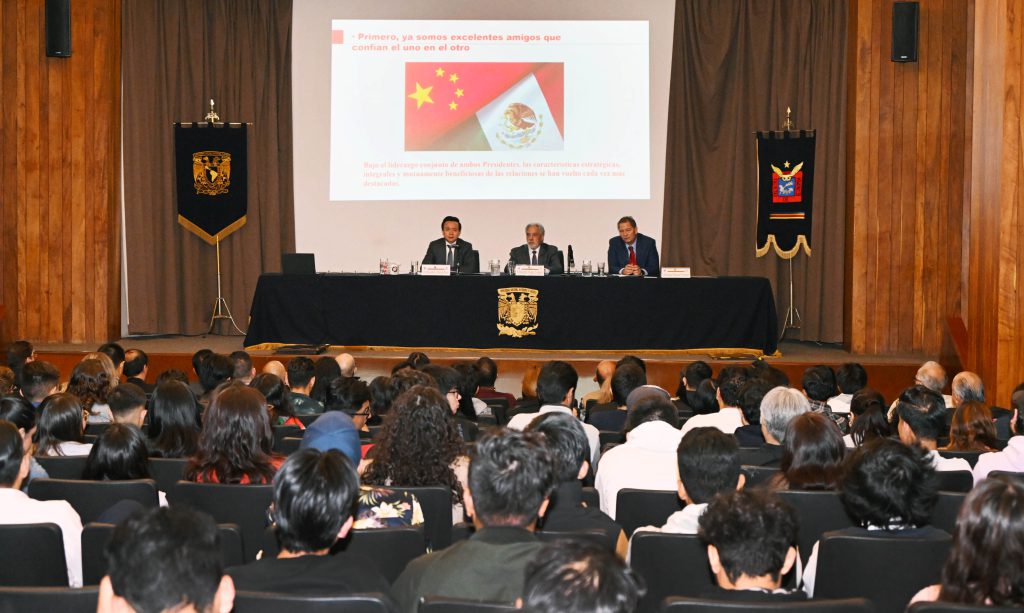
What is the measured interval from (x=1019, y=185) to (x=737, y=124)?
12.5 feet

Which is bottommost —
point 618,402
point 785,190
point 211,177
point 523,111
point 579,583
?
point 618,402

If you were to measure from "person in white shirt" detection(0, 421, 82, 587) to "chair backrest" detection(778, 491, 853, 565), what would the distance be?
6.25 feet

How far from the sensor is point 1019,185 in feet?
23.4

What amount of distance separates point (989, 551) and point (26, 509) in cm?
227

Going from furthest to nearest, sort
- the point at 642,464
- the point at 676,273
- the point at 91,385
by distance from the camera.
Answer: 1. the point at 676,273
2. the point at 91,385
3. the point at 642,464

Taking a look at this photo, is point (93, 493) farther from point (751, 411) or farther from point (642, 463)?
point (751, 411)

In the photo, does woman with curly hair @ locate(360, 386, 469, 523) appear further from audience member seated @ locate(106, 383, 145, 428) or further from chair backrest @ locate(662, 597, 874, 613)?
chair backrest @ locate(662, 597, 874, 613)

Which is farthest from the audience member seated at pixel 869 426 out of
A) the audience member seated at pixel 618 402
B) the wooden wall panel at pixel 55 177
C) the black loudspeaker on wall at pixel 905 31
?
the wooden wall panel at pixel 55 177

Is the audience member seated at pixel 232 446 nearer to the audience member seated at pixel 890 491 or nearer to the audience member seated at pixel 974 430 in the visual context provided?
the audience member seated at pixel 890 491

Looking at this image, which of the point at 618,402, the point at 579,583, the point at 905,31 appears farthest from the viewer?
the point at 905,31

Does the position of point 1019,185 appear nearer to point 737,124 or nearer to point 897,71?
point 897,71

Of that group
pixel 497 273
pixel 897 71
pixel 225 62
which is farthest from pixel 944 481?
pixel 225 62

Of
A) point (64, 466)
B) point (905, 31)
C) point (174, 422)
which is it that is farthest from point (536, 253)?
point (64, 466)

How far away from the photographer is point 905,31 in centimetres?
956
